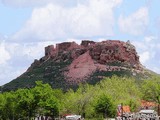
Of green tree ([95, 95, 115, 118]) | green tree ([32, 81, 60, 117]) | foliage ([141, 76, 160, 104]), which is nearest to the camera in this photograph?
green tree ([32, 81, 60, 117])

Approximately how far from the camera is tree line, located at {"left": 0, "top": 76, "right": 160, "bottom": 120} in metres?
98.1

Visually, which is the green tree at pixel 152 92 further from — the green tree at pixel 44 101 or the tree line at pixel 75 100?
the green tree at pixel 44 101

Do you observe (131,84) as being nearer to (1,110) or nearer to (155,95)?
(155,95)

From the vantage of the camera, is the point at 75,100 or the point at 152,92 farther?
the point at 75,100

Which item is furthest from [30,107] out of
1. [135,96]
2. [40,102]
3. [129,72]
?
[129,72]

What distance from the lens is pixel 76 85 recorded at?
198750mm

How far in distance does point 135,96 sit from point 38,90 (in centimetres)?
3800

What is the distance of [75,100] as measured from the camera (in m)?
125

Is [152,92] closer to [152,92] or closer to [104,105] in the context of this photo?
[152,92]

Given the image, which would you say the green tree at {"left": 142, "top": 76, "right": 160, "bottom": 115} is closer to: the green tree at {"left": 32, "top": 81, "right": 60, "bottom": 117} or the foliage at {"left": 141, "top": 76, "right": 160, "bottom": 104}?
the foliage at {"left": 141, "top": 76, "right": 160, "bottom": 104}

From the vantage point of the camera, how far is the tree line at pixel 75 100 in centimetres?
9806

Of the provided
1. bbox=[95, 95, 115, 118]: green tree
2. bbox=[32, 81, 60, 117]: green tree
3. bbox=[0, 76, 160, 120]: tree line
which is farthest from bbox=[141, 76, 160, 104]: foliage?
bbox=[32, 81, 60, 117]: green tree

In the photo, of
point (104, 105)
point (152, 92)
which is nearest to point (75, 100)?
point (104, 105)

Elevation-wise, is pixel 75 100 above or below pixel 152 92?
above
